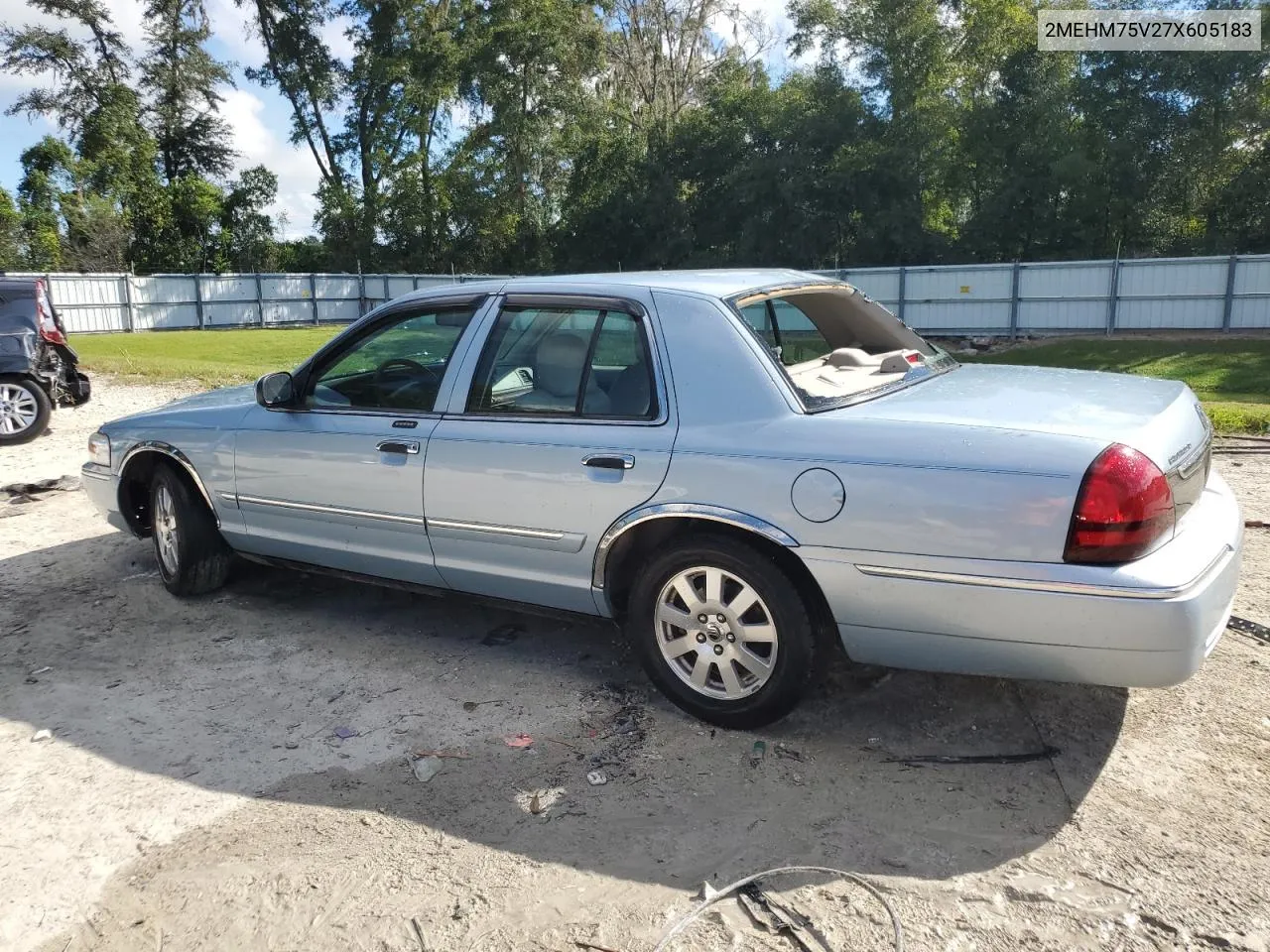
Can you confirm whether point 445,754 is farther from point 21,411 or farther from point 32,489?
point 21,411

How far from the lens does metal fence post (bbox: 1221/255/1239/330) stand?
2103 cm

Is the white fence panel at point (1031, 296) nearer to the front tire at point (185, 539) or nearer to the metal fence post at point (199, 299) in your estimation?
the metal fence post at point (199, 299)

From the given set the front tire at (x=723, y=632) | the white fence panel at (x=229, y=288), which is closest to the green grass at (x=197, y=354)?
the white fence panel at (x=229, y=288)

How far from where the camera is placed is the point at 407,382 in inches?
174

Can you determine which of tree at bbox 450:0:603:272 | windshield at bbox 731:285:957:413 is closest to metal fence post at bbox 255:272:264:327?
tree at bbox 450:0:603:272

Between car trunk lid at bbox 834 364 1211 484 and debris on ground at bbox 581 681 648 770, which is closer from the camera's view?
car trunk lid at bbox 834 364 1211 484

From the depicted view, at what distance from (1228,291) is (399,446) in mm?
22127

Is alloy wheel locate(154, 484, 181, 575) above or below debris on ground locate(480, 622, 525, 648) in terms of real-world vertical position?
above

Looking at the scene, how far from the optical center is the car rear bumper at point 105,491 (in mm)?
5430

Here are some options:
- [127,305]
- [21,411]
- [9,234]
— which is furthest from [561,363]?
[9,234]

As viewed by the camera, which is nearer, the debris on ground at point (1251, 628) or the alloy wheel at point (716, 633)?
the alloy wheel at point (716, 633)

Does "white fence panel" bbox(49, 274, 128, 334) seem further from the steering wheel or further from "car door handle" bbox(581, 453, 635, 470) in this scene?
"car door handle" bbox(581, 453, 635, 470)

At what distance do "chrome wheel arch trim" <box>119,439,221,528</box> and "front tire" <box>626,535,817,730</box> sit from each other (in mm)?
2568

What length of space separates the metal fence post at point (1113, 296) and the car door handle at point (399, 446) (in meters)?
22.0
